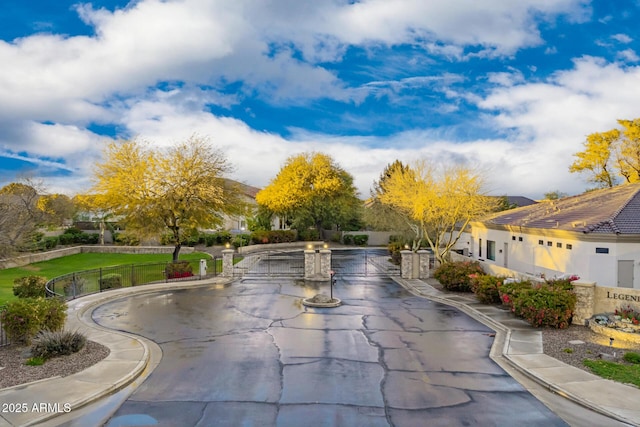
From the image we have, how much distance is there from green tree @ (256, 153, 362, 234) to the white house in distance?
93.9 feet

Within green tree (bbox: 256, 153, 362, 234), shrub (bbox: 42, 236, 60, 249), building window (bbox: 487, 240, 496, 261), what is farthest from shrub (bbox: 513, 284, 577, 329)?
shrub (bbox: 42, 236, 60, 249)

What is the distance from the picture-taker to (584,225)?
68.6 ft

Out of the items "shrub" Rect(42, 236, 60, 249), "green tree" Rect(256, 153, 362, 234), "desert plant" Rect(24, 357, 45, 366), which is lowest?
"desert plant" Rect(24, 357, 45, 366)

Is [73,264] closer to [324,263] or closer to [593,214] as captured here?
[324,263]

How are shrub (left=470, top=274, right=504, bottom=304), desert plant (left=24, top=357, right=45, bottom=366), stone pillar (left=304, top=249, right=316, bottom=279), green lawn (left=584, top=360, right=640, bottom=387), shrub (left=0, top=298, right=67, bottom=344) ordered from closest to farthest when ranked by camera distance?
green lawn (left=584, top=360, right=640, bottom=387) → desert plant (left=24, top=357, right=45, bottom=366) → shrub (left=0, top=298, right=67, bottom=344) → shrub (left=470, top=274, right=504, bottom=304) → stone pillar (left=304, top=249, right=316, bottom=279)

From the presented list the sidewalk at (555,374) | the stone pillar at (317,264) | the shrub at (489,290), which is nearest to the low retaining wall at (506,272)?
the shrub at (489,290)

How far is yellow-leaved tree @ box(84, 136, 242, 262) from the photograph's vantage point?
31.9 meters

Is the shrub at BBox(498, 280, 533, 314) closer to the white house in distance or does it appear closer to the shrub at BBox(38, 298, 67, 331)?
the white house in distance

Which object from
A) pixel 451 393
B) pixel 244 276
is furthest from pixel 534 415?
pixel 244 276

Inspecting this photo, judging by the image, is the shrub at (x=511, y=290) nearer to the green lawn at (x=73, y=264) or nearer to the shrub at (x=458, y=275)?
the shrub at (x=458, y=275)

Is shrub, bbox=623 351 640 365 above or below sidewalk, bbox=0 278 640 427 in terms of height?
above

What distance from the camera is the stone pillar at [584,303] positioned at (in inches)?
650

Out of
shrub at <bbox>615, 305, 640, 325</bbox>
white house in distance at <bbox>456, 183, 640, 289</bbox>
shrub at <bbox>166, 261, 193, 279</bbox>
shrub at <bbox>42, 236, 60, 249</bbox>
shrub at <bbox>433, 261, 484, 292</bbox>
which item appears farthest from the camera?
shrub at <bbox>42, 236, 60, 249</bbox>

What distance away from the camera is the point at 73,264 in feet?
127
